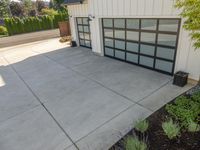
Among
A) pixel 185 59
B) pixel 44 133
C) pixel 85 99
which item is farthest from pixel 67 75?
pixel 185 59

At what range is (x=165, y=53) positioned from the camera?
20.4 feet

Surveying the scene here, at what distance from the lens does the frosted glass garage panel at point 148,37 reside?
253 inches

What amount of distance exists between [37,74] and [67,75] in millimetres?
1592

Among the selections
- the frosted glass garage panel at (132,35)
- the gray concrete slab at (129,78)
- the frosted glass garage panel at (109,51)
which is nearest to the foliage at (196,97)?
the gray concrete slab at (129,78)

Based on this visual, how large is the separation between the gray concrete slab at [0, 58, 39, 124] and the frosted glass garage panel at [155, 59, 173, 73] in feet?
15.8

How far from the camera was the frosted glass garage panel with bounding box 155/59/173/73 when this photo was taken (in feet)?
20.4

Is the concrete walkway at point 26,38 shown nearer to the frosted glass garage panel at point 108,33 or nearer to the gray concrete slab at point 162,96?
the frosted glass garage panel at point 108,33

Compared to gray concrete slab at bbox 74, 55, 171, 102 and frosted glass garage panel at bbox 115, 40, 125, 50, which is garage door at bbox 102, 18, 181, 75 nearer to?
frosted glass garage panel at bbox 115, 40, 125, 50

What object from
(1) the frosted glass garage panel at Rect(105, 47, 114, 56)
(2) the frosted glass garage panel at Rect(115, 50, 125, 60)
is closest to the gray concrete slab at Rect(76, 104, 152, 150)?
(2) the frosted glass garage panel at Rect(115, 50, 125, 60)

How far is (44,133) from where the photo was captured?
389 centimetres

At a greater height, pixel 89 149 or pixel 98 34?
pixel 98 34

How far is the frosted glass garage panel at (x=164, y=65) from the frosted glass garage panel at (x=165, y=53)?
211 mm

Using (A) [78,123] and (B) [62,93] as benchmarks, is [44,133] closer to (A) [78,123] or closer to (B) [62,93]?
(A) [78,123]

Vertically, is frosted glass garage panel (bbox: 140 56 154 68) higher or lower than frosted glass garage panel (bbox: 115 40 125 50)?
lower
